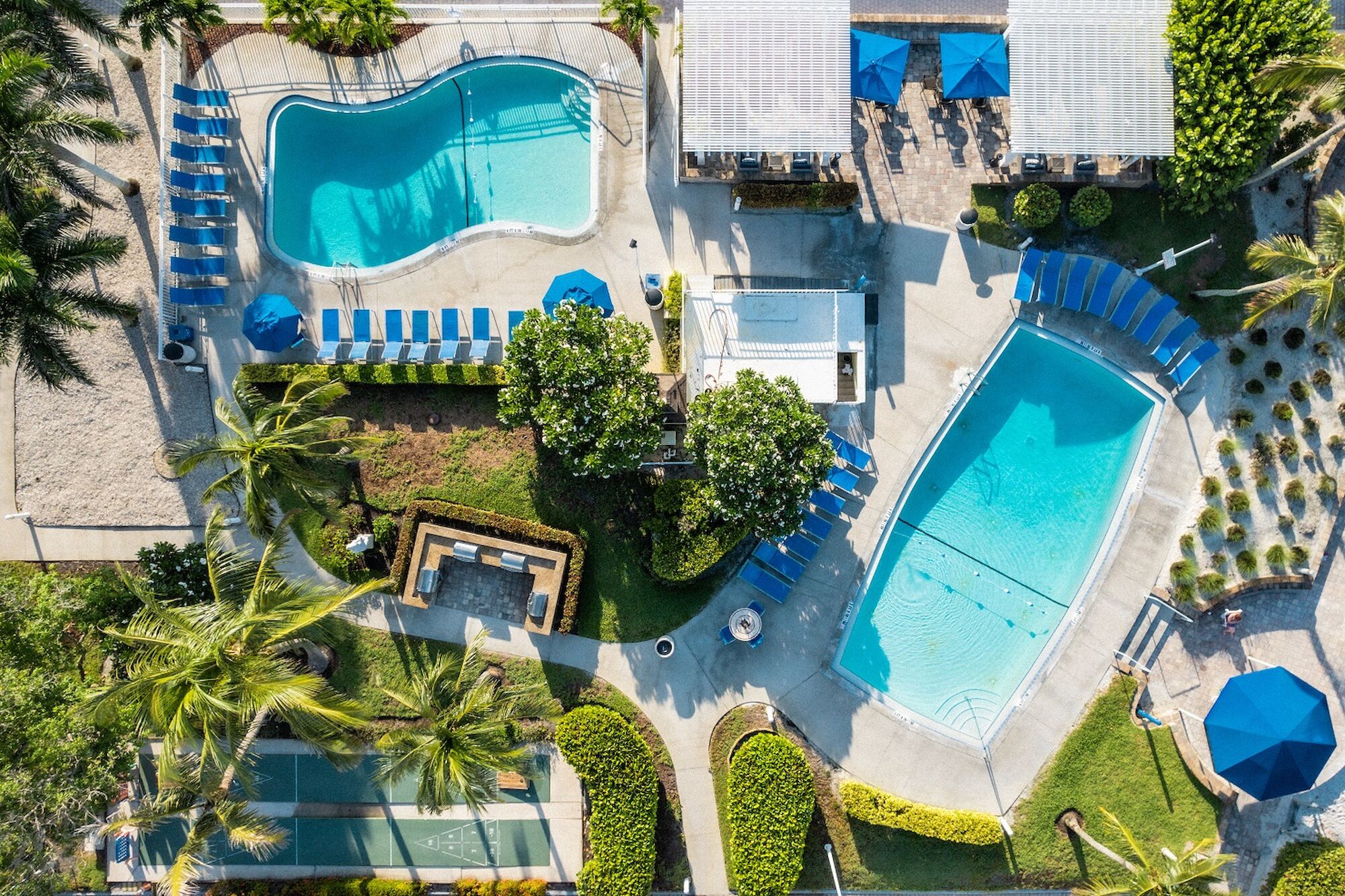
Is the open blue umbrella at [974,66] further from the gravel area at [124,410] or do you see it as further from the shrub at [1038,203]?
the gravel area at [124,410]

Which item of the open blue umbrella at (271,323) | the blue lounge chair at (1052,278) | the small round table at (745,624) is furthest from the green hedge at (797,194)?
the open blue umbrella at (271,323)

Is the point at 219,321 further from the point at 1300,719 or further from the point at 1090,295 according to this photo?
the point at 1300,719

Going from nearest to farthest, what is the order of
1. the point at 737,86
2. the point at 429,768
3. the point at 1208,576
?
the point at 429,768, the point at 737,86, the point at 1208,576

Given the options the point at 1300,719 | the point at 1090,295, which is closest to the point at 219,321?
the point at 1090,295

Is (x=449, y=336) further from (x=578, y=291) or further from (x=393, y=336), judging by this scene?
(x=578, y=291)

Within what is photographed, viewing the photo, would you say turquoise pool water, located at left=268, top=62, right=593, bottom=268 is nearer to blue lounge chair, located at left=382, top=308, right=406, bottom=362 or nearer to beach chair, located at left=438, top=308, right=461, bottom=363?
blue lounge chair, located at left=382, top=308, right=406, bottom=362

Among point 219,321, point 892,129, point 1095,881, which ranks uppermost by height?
point 892,129

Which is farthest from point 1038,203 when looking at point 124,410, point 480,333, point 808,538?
point 124,410
